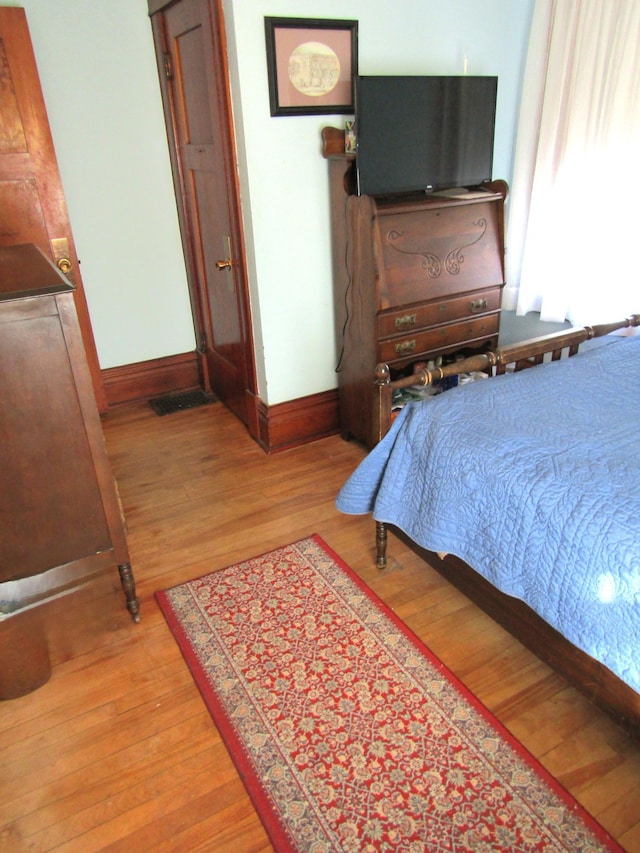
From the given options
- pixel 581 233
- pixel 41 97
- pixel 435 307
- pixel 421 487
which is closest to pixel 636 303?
pixel 581 233

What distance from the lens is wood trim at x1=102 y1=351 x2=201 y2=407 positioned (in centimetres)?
355

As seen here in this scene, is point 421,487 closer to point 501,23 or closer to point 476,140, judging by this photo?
point 476,140

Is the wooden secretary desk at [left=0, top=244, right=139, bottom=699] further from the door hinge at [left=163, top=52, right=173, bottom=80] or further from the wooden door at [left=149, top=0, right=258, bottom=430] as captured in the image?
the door hinge at [left=163, top=52, right=173, bottom=80]

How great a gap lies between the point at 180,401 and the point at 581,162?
2.53 m

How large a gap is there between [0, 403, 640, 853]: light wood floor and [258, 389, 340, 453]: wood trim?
45 cm

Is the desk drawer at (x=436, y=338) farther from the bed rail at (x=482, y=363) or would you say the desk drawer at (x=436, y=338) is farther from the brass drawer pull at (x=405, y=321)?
the bed rail at (x=482, y=363)

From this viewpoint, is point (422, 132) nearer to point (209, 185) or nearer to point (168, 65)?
point (209, 185)

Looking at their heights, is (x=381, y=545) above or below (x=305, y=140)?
below

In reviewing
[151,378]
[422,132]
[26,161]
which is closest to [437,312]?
[422,132]

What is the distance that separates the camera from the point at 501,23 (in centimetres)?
288

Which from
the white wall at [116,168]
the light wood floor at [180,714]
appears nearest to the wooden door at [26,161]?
the white wall at [116,168]

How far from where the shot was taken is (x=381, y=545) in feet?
7.02

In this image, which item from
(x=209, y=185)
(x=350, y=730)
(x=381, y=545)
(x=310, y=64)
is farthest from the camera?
(x=209, y=185)

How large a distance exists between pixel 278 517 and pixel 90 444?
1000 mm
